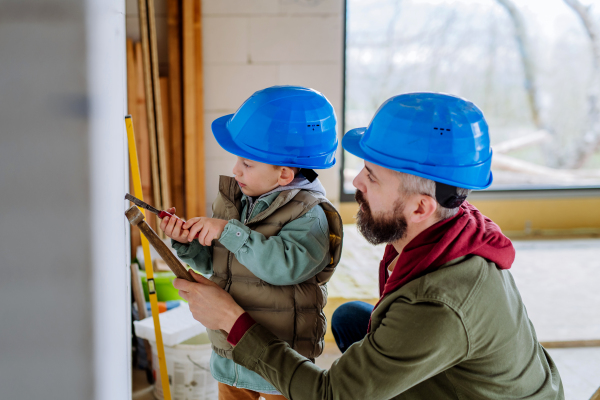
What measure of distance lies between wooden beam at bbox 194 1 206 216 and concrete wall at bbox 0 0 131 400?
9.57 ft

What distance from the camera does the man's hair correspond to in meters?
1.16

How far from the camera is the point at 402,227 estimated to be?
1201 millimetres

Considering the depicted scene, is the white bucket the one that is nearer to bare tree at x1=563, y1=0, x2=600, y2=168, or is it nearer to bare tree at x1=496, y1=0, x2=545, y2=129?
bare tree at x1=496, y1=0, x2=545, y2=129

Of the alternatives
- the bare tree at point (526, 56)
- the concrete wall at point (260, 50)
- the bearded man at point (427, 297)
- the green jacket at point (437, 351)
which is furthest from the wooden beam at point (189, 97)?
the bare tree at point (526, 56)

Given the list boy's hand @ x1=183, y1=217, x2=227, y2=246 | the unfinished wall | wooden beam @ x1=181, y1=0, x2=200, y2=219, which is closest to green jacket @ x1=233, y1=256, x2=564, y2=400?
boy's hand @ x1=183, y1=217, x2=227, y2=246

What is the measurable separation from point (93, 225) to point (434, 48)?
4283mm

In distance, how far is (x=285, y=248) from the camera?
1.23m

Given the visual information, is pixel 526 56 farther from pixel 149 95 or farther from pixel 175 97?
pixel 149 95

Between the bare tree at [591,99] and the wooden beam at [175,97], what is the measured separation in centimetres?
362

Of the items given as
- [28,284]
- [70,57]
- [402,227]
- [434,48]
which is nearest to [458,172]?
[402,227]

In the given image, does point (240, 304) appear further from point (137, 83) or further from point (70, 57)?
point (137, 83)

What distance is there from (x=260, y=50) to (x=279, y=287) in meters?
2.67

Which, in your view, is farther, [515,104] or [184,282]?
[515,104]

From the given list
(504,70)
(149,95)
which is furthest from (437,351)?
(504,70)
